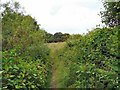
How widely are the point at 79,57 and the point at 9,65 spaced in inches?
213

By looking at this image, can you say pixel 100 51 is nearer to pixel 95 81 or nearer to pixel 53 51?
pixel 95 81

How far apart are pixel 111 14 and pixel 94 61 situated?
285cm

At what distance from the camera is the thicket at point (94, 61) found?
A: 7.39 m

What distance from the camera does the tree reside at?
1200 centimetres

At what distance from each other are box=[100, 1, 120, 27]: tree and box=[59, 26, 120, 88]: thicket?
1.18 ft

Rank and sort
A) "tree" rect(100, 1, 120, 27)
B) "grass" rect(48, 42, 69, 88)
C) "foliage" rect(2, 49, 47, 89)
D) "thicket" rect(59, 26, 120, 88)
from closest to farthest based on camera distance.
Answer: "foliage" rect(2, 49, 47, 89) → "thicket" rect(59, 26, 120, 88) → "grass" rect(48, 42, 69, 88) → "tree" rect(100, 1, 120, 27)

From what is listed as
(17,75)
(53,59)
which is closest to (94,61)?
(17,75)

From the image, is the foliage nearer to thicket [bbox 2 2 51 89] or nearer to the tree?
thicket [bbox 2 2 51 89]

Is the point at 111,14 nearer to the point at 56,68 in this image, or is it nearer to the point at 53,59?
the point at 56,68

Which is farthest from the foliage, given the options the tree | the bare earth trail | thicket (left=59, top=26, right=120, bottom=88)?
the tree

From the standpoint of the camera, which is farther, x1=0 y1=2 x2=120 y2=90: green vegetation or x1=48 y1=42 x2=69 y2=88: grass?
x1=48 y1=42 x2=69 y2=88: grass

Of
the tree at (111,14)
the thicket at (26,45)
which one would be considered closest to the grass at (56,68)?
the thicket at (26,45)

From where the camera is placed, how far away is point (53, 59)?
55.3ft

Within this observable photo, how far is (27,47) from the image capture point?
1380 centimetres
